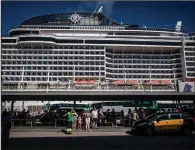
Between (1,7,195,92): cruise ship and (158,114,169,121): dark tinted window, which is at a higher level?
(1,7,195,92): cruise ship

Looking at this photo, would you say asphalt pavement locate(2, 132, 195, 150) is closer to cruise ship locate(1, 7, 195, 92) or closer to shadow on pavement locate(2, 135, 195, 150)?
shadow on pavement locate(2, 135, 195, 150)

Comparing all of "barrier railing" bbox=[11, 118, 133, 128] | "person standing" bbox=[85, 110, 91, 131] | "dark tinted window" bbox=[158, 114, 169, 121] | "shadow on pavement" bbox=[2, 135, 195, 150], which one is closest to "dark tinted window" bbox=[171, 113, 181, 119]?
"dark tinted window" bbox=[158, 114, 169, 121]

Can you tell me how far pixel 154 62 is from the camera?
102 metres

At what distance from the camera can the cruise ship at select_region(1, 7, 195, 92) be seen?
8881 cm

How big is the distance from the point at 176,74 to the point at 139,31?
19.2 metres

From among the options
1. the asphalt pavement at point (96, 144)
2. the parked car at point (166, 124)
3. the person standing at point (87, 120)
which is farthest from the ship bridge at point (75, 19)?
the asphalt pavement at point (96, 144)

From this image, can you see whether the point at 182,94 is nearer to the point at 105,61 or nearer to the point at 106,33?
the point at 105,61

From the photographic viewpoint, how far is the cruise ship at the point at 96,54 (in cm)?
8881

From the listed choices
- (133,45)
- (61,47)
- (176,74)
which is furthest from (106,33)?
(176,74)

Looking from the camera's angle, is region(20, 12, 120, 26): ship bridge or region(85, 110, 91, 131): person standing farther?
region(20, 12, 120, 26): ship bridge

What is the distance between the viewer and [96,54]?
9394 cm

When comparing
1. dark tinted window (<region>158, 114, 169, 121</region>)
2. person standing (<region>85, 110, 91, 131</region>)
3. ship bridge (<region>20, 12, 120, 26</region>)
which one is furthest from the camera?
ship bridge (<region>20, 12, 120, 26</region>)

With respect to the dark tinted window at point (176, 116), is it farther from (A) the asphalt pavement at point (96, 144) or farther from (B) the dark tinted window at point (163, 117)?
(A) the asphalt pavement at point (96, 144)

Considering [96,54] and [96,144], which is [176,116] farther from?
[96,54]
